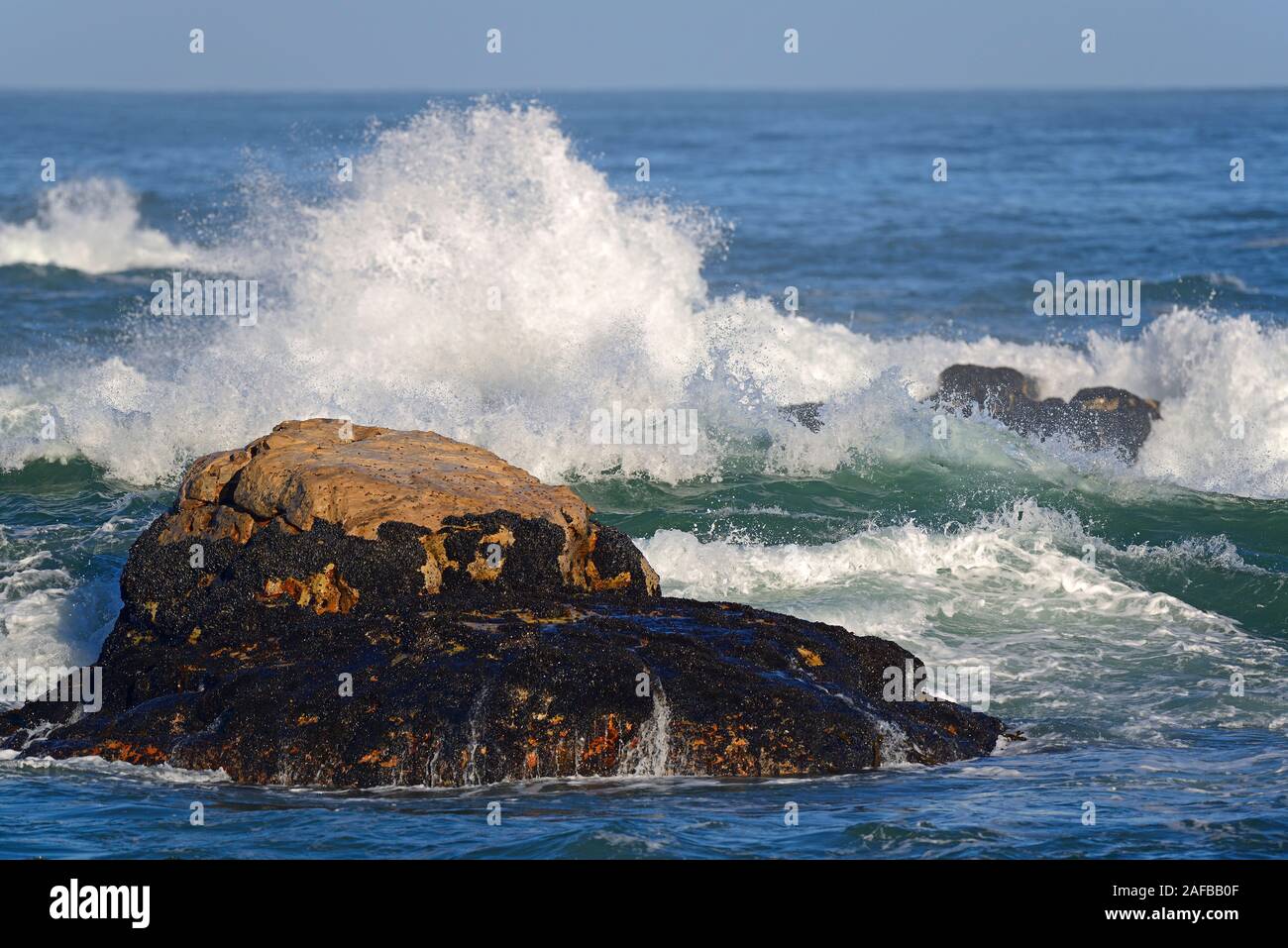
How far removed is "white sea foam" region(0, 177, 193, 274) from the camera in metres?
26.1

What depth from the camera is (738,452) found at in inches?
528

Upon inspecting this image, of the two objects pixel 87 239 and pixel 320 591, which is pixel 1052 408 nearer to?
pixel 320 591

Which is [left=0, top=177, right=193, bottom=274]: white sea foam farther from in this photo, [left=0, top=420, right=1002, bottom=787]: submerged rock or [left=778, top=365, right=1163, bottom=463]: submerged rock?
[left=0, top=420, right=1002, bottom=787]: submerged rock

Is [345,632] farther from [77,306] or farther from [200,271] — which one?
[200,271]

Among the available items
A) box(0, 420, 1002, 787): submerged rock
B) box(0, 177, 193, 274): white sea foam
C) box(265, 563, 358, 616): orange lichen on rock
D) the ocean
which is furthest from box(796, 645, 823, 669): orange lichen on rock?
box(0, 177, 193, 274): white sea foam

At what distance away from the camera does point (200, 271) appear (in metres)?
25.0

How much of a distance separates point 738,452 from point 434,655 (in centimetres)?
694
